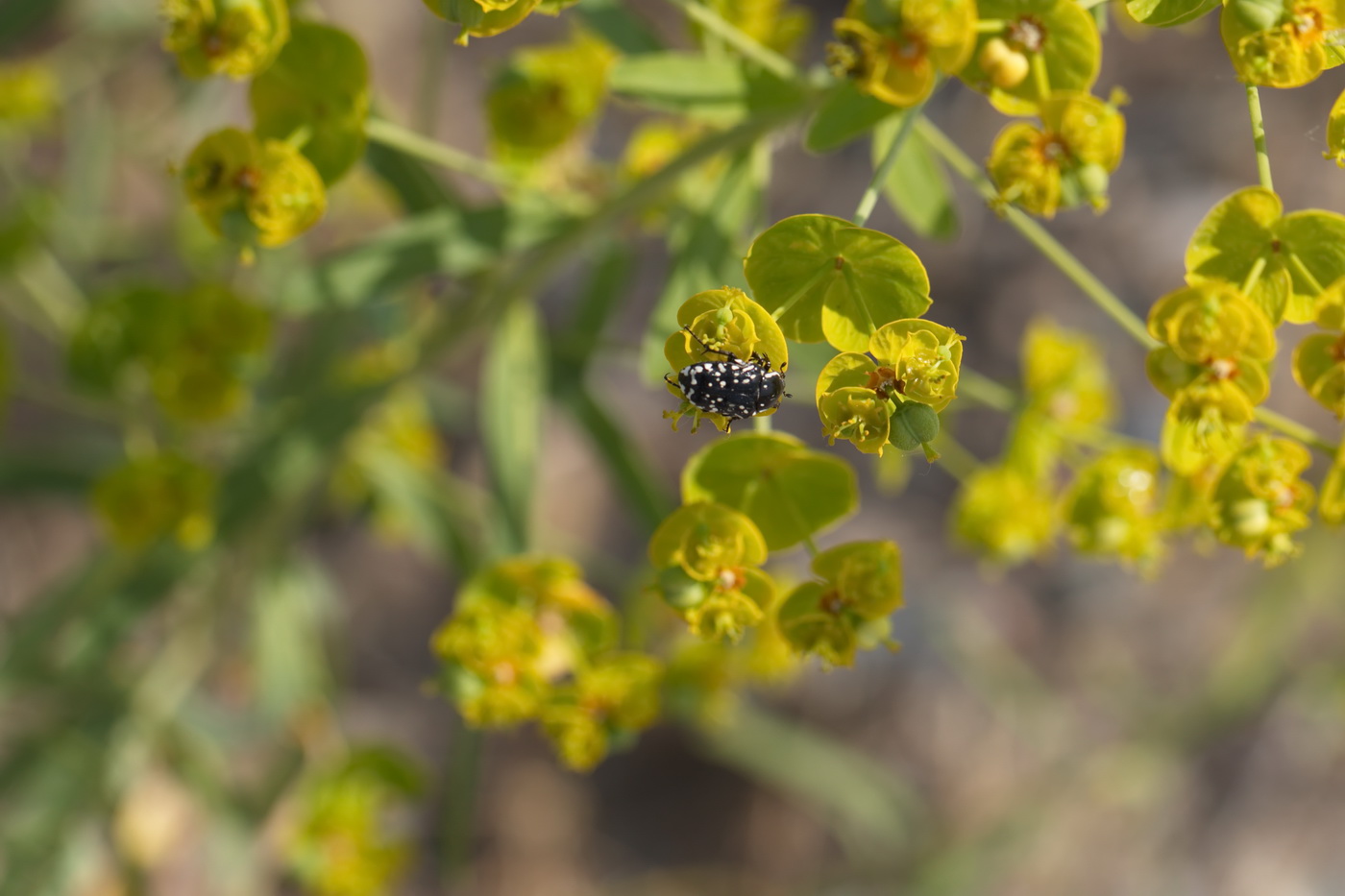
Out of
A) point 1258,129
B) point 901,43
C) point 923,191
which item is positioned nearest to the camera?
point 901,43

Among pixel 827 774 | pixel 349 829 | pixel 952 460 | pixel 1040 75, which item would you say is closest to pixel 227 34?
pixel 1040 75

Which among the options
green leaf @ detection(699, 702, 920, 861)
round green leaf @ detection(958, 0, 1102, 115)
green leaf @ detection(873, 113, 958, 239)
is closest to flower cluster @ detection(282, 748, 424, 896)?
green leaf @ detection(699, 702, 920, 861)

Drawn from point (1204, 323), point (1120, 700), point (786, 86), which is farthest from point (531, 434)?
point (1120, 700)

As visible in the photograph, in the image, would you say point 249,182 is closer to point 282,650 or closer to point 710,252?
point 710,252

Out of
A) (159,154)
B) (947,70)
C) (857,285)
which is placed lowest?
(159,154)

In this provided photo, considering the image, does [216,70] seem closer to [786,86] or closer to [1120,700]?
[786,86]

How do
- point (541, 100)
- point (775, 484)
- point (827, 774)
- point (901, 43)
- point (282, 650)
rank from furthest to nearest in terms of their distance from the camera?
point (827, 774), point (282, 650), point (541, 100), point (775, 484), point (901, 43)

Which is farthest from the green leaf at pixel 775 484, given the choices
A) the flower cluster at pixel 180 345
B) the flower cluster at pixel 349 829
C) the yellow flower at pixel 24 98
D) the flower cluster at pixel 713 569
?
the yellow flower at pixel 24 98
